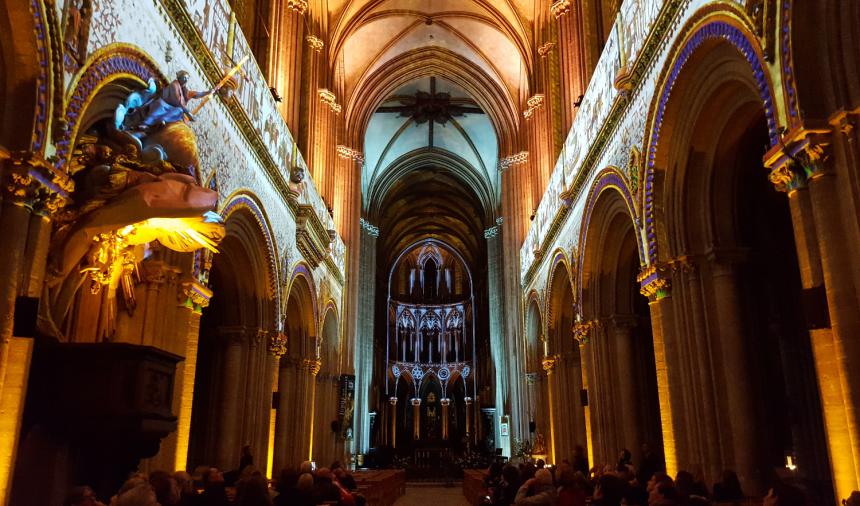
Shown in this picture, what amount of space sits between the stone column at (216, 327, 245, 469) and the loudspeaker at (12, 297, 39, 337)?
596 centimetres

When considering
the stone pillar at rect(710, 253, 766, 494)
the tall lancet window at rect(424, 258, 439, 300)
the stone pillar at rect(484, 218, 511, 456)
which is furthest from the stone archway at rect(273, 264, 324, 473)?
the tall lancet window at rect(424, 258, 439, 300)

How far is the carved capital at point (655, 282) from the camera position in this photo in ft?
27.0

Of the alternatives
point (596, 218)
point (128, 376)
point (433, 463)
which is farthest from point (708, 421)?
point (433, 463)

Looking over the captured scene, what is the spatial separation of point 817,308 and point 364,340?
23263 millimetres

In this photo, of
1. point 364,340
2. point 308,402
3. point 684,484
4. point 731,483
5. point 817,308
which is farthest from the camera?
point 364,340

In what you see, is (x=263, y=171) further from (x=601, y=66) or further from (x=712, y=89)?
(x=712, y=89)

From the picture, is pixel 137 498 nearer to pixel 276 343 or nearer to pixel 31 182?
pixel 31 182

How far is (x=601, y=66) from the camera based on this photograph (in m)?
11.2

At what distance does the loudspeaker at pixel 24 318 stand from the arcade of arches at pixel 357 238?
0.02m

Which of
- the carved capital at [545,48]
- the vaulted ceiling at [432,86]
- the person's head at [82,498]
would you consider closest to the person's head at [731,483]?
the person's head at [82,498]

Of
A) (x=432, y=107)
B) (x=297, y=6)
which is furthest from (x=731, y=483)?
(x=432, y=107)

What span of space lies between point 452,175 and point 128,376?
1109 inches

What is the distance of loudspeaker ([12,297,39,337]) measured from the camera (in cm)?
480

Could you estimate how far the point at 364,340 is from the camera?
27438mm
